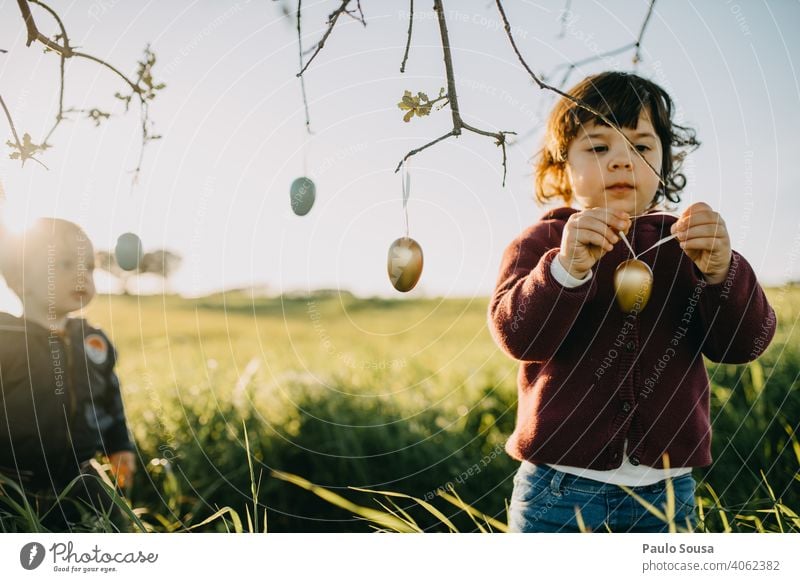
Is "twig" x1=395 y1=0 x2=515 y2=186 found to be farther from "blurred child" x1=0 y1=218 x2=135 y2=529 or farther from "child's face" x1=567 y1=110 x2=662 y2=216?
"blurred child" x1=0 y1=218 x2=135 y2=529

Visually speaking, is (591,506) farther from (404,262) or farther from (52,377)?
(52,377)

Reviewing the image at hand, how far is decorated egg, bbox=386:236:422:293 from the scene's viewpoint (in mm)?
858

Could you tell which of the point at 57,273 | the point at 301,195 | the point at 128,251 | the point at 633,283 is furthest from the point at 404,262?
the point at 57,273

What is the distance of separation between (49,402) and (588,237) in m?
0.97

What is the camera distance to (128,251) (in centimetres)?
104

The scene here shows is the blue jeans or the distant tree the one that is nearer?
the blue jeans

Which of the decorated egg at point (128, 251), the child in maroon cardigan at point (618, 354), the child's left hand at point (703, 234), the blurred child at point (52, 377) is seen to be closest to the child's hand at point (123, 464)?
the blurred child at point (52, 377)

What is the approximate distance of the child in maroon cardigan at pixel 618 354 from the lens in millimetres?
973

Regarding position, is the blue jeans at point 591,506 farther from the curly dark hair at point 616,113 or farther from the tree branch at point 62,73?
the tree branch at point 62,73

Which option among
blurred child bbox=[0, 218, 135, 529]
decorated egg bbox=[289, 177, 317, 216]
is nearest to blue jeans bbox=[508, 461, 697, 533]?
decorated egg bbox=[289, 177, 317, 216]

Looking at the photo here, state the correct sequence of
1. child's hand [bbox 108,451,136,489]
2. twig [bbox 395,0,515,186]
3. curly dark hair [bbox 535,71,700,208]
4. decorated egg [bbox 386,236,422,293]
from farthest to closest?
1. child's hand [bbox 108,451,136,489]
2. curly dark hair [bbox 535,71,700,208]
3. decorated egg [bbox 386,236,422,293]
4. twig [bbox 395,0,515,186]

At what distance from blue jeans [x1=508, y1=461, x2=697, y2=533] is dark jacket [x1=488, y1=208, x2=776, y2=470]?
1.4 inches

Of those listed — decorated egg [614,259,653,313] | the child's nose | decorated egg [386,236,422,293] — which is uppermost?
the child's nose

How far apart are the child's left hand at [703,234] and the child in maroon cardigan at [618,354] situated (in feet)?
0.10
